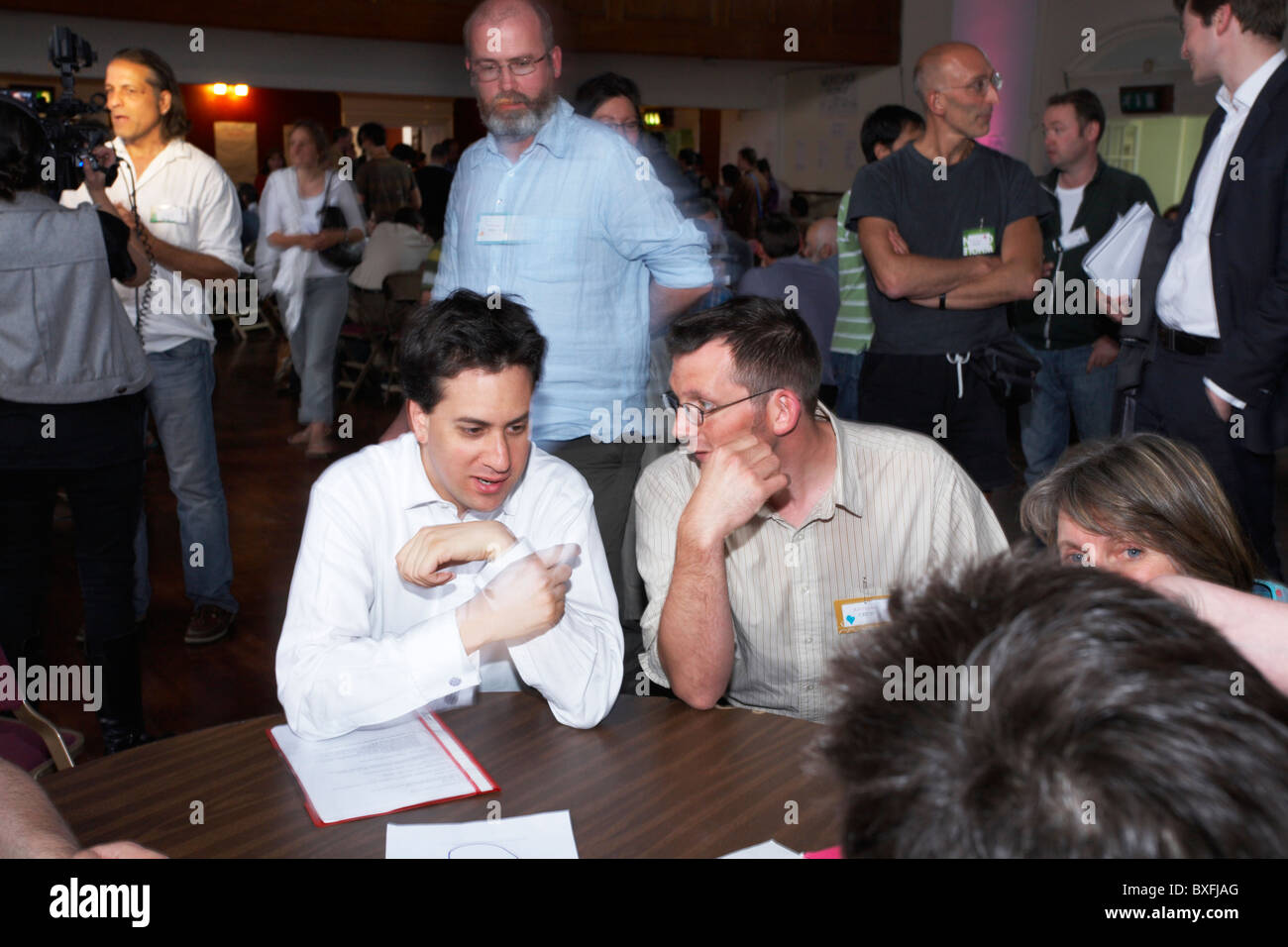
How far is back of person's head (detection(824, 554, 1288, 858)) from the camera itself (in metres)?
0.51

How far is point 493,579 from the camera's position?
1642 mm

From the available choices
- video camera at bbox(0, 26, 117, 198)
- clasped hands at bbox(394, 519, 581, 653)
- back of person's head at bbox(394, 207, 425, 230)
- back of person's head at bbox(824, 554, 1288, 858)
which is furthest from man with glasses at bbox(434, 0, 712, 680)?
back of person's head at bbox(394, 207, 425, 230)

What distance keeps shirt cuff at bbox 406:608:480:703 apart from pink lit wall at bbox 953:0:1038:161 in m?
8.69

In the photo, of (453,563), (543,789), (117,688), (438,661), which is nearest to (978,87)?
(453,563)

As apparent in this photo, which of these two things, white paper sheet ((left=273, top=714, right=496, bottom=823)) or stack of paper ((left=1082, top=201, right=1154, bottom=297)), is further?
stack of paper ((left=1082, top=201, right=1154, bottom=297))

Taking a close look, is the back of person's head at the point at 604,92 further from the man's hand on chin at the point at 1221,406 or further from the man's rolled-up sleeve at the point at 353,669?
the man's rolled-up sleeve at the point at 353,669

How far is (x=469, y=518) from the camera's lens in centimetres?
203

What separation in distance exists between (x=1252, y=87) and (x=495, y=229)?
1876 mm

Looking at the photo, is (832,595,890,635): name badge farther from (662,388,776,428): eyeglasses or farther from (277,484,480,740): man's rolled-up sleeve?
(277,484,480,740): man's rolled-up sleeve

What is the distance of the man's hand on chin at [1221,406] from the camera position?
2676 millimetres
